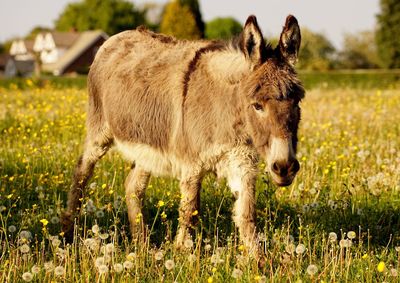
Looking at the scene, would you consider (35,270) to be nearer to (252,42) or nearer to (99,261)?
(99,261)

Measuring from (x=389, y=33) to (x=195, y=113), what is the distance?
2142 inches

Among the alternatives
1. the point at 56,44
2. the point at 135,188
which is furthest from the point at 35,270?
the point at 56,44

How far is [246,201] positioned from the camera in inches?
168

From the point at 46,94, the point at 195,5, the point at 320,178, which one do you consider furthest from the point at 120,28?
the point at 320,178

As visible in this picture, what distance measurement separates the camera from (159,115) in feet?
15.9

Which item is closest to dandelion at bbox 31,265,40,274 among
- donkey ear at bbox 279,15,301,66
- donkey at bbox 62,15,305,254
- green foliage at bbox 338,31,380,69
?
donkey at bbox 62,15,305,254

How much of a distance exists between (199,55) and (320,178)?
2.25m

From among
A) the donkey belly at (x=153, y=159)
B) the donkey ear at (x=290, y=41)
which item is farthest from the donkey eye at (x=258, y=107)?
the donkey belly at (x=153, y=159)

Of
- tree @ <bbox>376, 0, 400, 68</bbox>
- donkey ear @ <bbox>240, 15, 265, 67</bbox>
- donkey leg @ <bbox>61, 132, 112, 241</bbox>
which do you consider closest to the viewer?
donkey ear @ <bbox>240, 15, 265, 67</bbox>

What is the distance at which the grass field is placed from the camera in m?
3.84

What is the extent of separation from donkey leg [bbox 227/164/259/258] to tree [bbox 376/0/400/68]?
53.3 m

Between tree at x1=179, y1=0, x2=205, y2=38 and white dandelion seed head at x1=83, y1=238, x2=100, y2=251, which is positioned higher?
tree at x1=179, y1=0, x2=205, y2=38

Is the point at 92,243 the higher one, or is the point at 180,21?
Result: the point at 180,21

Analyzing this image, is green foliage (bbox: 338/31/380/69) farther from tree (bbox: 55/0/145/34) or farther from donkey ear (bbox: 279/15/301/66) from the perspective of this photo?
donkey ear (bbox: 279/15/301/66)
